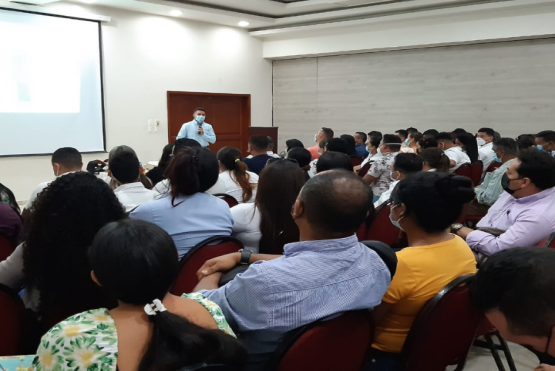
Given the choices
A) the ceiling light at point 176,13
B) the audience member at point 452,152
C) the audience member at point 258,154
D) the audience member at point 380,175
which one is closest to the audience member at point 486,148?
the audience member at point 452,152

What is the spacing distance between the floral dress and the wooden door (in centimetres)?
825

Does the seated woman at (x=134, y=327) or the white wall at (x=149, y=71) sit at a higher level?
the white wall at (x=149, y=71)

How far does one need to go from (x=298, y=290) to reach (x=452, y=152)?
4.88 meters

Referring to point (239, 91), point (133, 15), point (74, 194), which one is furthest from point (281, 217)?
point (239, 91)

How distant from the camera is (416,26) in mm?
8469

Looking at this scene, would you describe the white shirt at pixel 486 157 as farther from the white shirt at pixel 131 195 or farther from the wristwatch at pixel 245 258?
the wristwatch at pixel 245 258

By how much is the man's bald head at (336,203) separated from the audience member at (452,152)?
13.7 feet

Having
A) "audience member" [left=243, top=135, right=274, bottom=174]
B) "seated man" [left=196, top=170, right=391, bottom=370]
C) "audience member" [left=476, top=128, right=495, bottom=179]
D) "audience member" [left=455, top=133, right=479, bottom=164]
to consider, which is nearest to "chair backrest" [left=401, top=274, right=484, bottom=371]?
"seated man" [left=196, top=170, right=391, bottom=370]

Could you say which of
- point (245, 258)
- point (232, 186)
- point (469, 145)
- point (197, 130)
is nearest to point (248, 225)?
point (245, 258)

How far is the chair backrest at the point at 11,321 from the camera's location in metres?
1.52

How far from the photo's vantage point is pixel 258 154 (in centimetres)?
516

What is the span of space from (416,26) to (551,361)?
8.24 metres

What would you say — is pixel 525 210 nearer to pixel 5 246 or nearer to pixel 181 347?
pixel 181 347

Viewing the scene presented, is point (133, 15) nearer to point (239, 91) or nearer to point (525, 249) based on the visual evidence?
point (239, 91)
